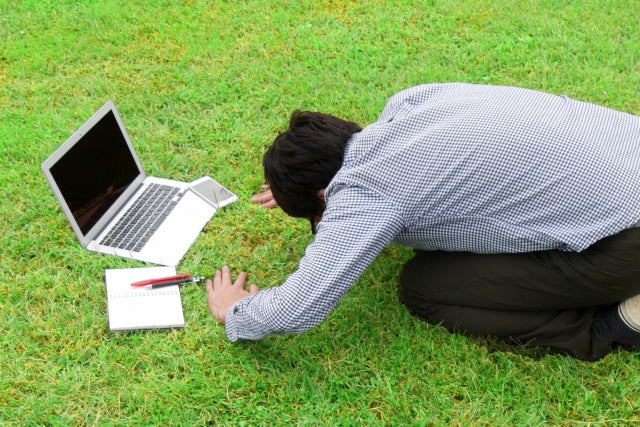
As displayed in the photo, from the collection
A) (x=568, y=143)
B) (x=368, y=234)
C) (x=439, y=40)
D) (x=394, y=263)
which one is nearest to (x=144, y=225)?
(x=394, y=263)

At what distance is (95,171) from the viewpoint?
11.0 ft

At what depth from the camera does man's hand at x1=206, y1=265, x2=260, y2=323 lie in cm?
311

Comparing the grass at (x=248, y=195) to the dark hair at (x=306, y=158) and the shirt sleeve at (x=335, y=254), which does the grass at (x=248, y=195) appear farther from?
the dark hair at (x=306, y=158)

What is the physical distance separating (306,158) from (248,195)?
128 centimetres

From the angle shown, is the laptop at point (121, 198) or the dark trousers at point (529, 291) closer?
the dark trousers at point (529, 291)

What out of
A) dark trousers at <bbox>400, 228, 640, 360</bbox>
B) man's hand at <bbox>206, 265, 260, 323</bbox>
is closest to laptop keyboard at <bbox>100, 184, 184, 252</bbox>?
man's hand at <bbox>206, 265, 260, 323</bbox>

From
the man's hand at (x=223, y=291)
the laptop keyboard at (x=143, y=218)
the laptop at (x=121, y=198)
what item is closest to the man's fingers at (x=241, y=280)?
the man's hand at (x=223, y=291)

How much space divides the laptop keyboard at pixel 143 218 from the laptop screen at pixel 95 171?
11 centimetres

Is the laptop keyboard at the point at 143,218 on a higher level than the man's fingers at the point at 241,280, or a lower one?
higher

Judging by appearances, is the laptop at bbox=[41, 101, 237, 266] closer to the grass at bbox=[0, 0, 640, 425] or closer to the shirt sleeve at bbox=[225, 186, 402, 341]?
the grass at bbox=[0, 0, 640, 425]

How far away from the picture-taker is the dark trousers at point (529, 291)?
2.62 metres

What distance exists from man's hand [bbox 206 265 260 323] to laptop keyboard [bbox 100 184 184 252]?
0.48m

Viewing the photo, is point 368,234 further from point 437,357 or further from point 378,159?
point 437,357

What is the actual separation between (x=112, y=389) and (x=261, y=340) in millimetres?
650
